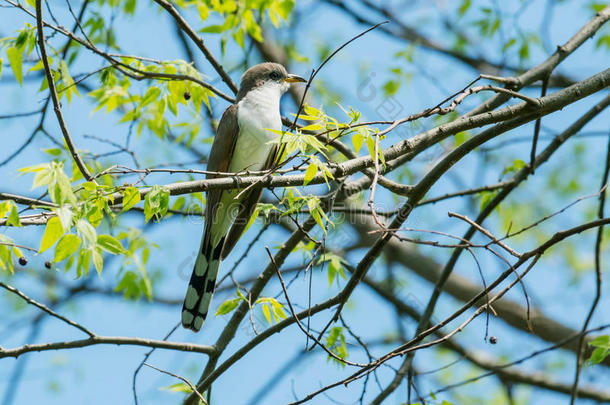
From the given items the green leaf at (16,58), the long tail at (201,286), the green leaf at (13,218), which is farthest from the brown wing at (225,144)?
the green leaf at (13,218)

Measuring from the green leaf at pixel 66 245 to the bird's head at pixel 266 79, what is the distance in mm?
2779

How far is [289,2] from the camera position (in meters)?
4.70

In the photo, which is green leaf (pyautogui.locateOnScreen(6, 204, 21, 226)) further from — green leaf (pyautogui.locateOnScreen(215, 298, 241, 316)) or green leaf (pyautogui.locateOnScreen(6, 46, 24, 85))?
green leaf (pyautogui.locateOnScreen(215, 298, 241, 316))

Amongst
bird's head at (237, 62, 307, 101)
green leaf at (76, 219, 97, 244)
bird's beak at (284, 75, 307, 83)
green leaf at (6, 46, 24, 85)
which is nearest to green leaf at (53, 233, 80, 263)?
green leaf at (76, 219, 97, 244)

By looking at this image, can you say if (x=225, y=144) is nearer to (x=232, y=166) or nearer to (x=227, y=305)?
(x=232, y=166)

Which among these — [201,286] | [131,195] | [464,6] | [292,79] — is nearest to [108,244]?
[131,195]

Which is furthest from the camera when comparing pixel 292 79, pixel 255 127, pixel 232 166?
pixel 292 79

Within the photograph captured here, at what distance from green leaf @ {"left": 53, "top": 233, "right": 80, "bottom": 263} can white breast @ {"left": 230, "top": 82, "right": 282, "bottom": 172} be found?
226 centimetres

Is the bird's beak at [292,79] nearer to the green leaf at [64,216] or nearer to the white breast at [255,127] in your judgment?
the white breast at [255,127]

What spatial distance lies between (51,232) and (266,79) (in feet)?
10.1

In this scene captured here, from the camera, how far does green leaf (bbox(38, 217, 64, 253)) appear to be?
94.3 inches

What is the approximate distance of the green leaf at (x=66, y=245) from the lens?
246 cm

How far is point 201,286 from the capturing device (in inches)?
178

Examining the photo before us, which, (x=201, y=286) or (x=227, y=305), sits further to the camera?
(x=201, y=286)
